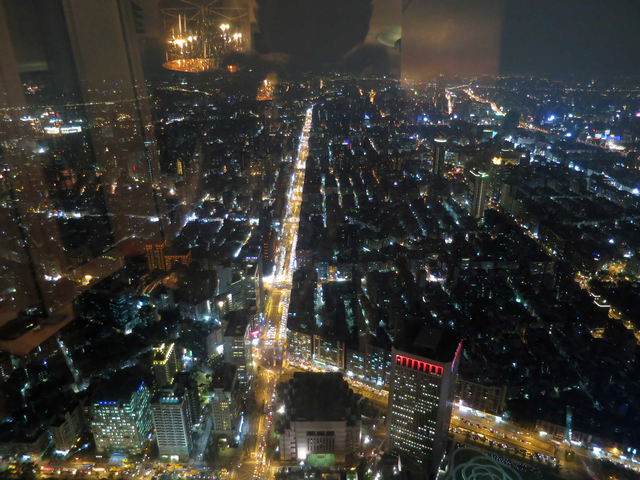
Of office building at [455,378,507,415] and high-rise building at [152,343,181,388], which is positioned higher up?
high-rise building at [152,343,181,388]

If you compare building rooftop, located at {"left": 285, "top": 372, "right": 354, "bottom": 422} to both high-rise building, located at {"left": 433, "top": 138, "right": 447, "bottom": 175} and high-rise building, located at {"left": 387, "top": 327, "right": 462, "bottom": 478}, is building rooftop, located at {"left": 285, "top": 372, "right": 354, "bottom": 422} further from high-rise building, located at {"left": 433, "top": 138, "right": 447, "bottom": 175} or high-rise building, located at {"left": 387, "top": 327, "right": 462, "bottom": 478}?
high-rise building, located at {"left": 433, "top": 138, "right": 447, "bottom": 175}

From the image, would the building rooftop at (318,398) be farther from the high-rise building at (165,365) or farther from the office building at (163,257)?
the office building at (163,257)

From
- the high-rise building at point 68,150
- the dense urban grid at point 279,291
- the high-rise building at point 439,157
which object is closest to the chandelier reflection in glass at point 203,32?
the dense urban grid at point 279,291

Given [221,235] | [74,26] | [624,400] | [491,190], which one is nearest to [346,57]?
[74,26]

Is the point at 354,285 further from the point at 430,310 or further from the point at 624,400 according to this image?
the point at 624,400

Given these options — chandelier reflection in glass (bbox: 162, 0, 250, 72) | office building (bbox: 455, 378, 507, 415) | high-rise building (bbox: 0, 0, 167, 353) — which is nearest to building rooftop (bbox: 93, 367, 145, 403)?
high-rise building (bbox: 0, 0, 167, 353)
